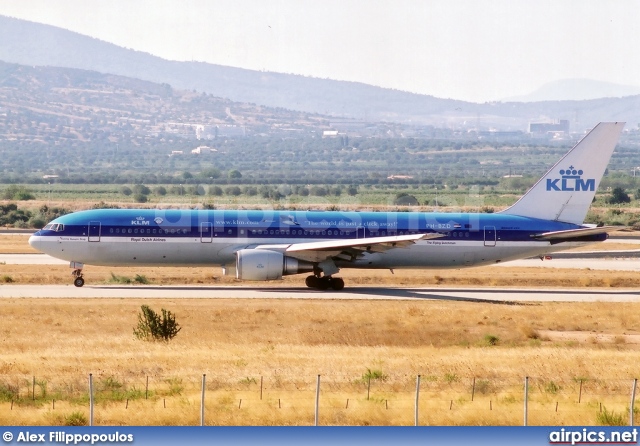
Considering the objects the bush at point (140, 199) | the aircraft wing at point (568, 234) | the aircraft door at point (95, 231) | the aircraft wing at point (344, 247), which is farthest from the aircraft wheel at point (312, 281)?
the bush at point (140, 199)

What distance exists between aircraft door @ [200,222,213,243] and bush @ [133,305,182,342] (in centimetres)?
1297

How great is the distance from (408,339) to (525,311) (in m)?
8.14

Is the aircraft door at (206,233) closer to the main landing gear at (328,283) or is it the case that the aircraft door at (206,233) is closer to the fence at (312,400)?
the main landing gear at (328,283)

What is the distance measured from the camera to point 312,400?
80.3 ft

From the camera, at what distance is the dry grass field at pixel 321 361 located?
23.4 metres

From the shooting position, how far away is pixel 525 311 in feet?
144

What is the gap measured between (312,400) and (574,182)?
32289 mm

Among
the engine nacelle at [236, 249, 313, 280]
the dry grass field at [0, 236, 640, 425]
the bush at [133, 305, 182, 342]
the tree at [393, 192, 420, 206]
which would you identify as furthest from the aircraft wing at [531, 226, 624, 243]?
the tree at [393, 192, 420, 206]

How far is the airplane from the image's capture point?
163 ft

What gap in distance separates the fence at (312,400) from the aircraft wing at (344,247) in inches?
795

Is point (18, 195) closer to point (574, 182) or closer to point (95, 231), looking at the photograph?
point (95, 231)

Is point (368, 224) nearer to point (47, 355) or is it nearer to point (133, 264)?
point (133, 264)

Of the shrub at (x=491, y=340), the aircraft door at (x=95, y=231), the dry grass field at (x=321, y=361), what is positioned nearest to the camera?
the dry grass field at (x=321, y=361)

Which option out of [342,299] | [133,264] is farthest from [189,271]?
[342,299]
